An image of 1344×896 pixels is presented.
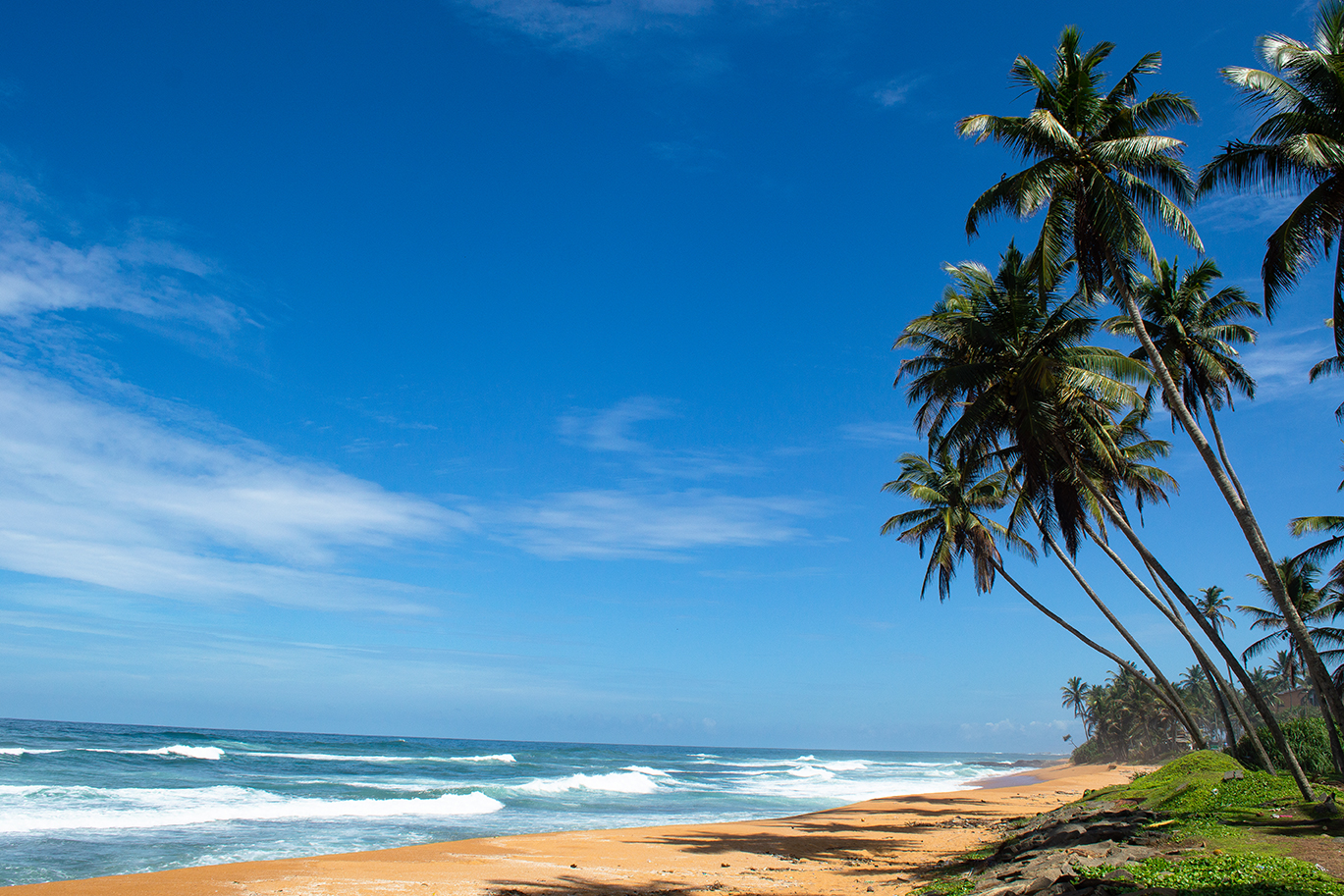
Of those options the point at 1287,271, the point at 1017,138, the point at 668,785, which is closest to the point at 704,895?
the point at 1287,271

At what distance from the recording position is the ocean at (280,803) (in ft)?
49.5

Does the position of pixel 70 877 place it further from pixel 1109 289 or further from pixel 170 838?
pixel 1109 289

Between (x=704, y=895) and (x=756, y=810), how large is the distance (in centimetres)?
1829

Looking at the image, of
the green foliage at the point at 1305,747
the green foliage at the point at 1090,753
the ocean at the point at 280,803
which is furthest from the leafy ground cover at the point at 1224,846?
the green foliage at the point at 1090,753

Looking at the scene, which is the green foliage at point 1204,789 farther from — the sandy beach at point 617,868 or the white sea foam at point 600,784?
the white sea foam at point 600,784

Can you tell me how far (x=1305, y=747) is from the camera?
20797 millimetres

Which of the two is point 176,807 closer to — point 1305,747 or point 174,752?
point 174,752

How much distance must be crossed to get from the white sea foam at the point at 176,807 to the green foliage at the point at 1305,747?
849 inches

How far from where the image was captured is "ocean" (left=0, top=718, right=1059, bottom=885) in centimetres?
1509

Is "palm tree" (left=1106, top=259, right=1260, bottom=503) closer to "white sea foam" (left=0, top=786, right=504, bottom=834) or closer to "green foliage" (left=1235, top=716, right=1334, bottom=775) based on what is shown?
"green foliage" (left=1235, top=716, right=1334, bottom=775)

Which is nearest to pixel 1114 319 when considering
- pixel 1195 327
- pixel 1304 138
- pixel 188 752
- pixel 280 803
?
pixel 1195 327

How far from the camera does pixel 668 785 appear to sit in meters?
40.5

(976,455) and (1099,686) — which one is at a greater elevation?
(976,455)

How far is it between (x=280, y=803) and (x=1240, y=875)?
25984 mm
